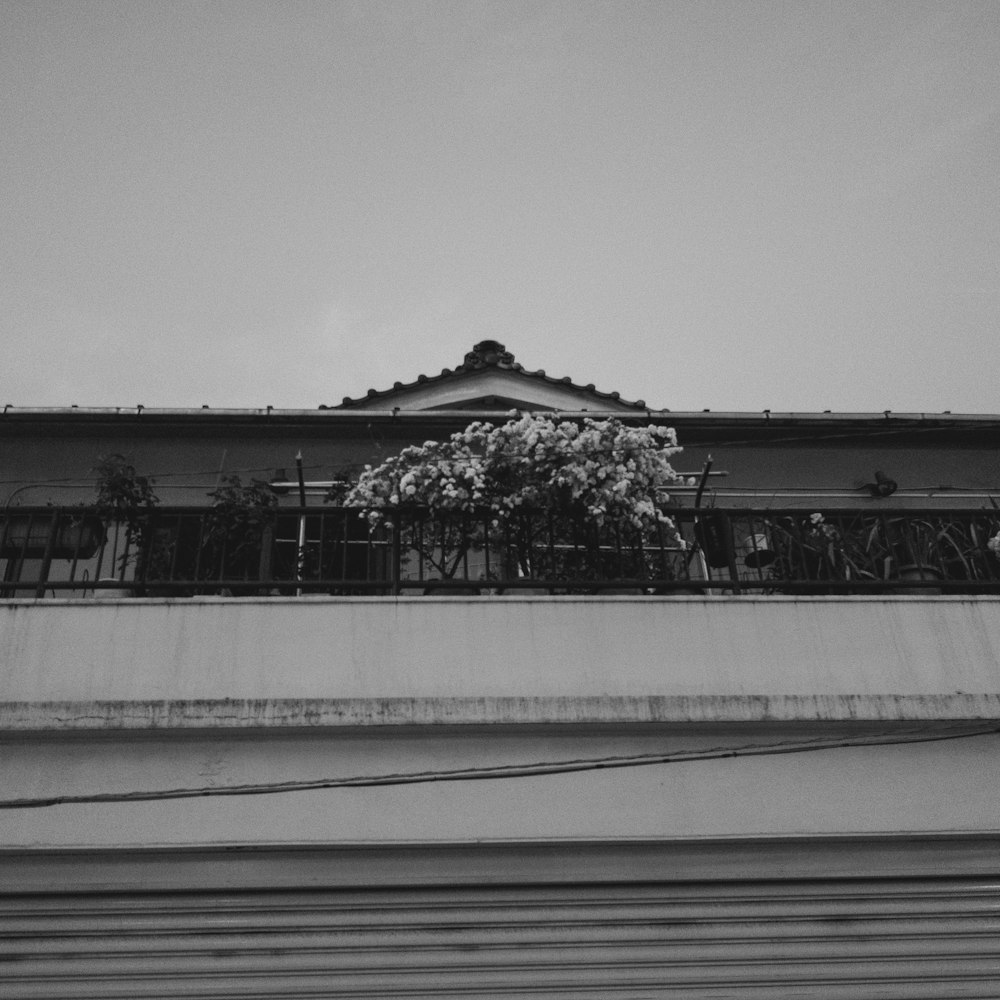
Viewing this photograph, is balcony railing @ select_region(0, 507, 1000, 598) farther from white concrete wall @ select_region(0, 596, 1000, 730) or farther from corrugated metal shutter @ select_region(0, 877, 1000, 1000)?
corrugated metal shutter @ select_region(0, 877, 1000, 1000)

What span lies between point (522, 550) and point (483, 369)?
3.53 m

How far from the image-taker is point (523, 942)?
5.65 meters

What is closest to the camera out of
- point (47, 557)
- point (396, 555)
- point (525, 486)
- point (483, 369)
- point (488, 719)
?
point (488, 719)

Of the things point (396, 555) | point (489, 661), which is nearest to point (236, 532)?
point (396, 555)

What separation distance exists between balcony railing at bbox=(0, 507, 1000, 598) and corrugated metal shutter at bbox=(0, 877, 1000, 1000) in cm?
187

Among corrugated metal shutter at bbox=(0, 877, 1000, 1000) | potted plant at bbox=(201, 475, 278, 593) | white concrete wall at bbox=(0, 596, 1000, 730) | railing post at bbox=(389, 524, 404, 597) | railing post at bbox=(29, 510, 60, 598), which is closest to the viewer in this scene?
corrugated metal shutter at bbox=(0, 877, 1000, 1000)

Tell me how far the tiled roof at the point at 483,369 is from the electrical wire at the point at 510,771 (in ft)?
14.9

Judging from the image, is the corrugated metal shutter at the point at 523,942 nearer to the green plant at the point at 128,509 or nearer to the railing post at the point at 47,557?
the railing post at the point at 47,557

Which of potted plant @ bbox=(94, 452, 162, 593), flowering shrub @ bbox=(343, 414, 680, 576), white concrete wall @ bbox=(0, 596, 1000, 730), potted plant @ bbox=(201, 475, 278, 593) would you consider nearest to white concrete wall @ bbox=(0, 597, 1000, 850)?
white concrete wall @ bbox=(0, 596, 1000, 730)

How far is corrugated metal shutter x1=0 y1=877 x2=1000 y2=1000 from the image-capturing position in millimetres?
5480

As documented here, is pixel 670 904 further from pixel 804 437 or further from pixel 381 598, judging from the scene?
pixel 804 437

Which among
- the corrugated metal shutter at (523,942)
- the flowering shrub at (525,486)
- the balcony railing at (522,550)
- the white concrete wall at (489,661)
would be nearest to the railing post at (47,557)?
the balcony railing at (522,550)

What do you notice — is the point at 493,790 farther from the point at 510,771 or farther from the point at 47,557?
the point at 47,557

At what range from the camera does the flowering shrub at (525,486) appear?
680 cm
